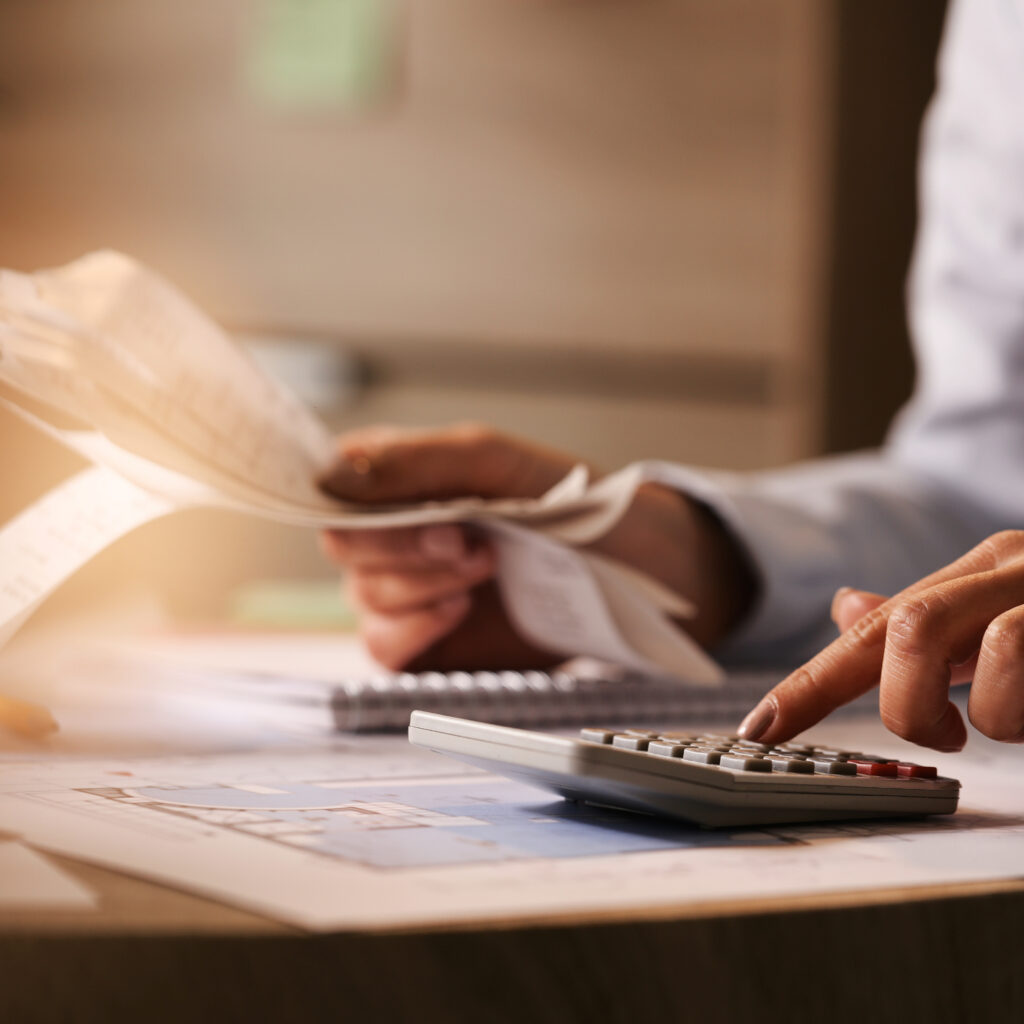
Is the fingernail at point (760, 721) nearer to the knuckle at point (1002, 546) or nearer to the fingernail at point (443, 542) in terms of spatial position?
the knuckle at point (1002, 546)

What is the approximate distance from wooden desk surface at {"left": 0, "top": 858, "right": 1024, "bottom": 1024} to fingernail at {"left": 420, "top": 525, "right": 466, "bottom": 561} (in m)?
0.39

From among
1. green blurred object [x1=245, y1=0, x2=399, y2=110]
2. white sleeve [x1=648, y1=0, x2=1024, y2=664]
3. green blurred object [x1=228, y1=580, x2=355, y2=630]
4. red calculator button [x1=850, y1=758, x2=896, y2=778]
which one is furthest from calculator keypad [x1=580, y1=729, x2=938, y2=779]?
green blurred object [x1=245, y1=0, x2=399, y2=110]

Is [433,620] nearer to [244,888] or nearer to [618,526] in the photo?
[618,526]

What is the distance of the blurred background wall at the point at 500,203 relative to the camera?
171 centimetres

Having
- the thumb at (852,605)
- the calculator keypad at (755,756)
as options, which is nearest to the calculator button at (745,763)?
the calculator keypad at (755,756)

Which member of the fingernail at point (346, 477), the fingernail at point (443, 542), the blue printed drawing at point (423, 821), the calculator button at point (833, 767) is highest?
the fingernail at point (346, 477)

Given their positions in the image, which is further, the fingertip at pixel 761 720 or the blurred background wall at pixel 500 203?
the blurred background wall at pixel 500 203

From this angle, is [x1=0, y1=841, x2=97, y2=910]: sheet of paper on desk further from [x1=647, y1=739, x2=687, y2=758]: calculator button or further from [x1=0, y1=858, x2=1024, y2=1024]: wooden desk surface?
[x1=647, y1=739, x2=687, y2=758]: calculator button

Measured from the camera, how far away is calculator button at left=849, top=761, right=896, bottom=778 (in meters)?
0.34

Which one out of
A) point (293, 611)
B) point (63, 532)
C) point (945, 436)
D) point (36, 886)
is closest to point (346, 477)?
point (63, 532)

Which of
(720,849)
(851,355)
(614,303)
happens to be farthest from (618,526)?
(851,355)

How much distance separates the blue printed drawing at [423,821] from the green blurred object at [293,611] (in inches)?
27.2

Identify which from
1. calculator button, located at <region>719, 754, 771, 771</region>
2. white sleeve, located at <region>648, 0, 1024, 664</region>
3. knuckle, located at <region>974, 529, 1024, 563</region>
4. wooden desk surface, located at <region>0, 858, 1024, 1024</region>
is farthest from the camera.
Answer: white sleeve, located at <region>648, 0, 1024, 664</region>

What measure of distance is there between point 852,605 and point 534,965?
24 centimetres
